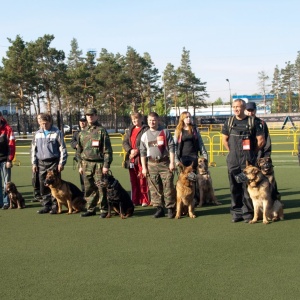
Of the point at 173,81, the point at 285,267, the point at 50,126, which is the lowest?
the point at 285,267

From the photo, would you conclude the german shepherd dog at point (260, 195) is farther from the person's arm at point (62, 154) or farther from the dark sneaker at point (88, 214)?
the person's arm at point (62, 154)

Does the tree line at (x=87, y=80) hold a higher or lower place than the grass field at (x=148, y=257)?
higher

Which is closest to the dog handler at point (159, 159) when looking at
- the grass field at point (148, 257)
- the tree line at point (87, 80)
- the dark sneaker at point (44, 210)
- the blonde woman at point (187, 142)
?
the grass field at point (148, 257)

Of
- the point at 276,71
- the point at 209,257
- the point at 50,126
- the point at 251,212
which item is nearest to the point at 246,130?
the point at 251,212

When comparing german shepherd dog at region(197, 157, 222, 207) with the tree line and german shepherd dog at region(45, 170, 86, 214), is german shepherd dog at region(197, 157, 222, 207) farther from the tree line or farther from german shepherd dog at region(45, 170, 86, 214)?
the tree line

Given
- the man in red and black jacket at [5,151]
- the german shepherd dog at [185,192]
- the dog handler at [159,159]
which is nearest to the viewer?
the german shepherd dog at [185,192]

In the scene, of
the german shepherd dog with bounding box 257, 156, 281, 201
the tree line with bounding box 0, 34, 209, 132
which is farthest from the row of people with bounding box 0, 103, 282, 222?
the tree line with bounding box 0, 34, 209, 132

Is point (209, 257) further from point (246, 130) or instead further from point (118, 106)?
point (118, 106)

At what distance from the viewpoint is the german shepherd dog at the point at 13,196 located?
8328 mm

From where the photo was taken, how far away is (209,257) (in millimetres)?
5016

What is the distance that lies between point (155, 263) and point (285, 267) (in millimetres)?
1290

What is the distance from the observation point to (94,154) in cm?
724

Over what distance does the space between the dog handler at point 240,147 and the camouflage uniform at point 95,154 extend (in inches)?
71.8

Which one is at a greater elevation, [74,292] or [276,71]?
[276,71]
